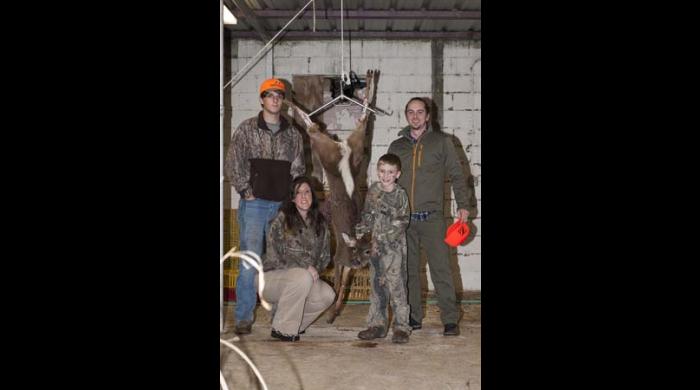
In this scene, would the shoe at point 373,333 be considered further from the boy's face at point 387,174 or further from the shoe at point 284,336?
the boy's face at point 387,174

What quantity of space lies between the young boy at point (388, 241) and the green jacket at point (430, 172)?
21 centimetres

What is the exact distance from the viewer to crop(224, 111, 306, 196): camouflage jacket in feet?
12.8

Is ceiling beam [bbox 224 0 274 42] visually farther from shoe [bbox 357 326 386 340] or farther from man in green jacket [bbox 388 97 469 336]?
shoe [bbox 357 326 386 340]

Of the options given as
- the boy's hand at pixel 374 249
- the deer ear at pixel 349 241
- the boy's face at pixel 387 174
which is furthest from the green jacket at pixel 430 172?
the deer ear at pixel 349 241

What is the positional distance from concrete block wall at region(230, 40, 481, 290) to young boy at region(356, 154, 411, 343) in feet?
8.32

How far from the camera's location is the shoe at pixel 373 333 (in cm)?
375

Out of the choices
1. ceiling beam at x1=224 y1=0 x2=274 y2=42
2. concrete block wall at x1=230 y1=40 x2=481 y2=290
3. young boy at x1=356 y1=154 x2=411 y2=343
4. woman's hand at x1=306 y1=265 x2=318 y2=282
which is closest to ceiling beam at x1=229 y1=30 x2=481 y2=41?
concrete block wall at x1=230 y1=40 x2=481 y2=290

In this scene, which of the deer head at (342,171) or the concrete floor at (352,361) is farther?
the deer head at (342,171)

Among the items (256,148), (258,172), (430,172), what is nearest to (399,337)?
(430,172)

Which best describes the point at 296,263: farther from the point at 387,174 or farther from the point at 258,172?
the point at 387,174
